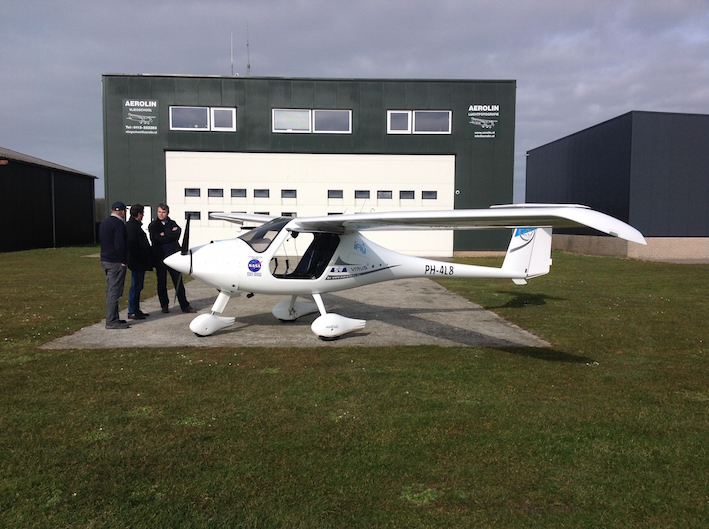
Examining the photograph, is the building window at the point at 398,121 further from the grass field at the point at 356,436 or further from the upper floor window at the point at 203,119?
the grass field at the point at 356,436

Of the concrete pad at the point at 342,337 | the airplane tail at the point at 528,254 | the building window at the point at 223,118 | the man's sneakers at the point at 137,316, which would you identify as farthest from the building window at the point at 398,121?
the man's sneakers at the point at 137,316

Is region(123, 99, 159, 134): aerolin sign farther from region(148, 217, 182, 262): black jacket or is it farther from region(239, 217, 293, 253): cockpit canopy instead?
region(239, 217, 293, 253): cockpit canopy

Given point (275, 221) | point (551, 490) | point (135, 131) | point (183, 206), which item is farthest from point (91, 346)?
point (135, 131)

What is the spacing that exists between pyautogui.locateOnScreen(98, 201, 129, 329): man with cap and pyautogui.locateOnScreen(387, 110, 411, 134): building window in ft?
59.7

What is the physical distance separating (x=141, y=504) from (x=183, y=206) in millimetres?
22617

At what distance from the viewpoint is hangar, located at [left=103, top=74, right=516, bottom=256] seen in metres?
24.0

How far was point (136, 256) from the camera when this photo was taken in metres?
9.25

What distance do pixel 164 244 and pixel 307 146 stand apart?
1579 cm

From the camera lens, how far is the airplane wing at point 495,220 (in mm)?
4436

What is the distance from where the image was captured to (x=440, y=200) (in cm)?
2480

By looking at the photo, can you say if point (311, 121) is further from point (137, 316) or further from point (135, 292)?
point (137, 316)

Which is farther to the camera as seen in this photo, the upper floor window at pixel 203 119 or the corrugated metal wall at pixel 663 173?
the corrugated metal wall at pixel 663 173

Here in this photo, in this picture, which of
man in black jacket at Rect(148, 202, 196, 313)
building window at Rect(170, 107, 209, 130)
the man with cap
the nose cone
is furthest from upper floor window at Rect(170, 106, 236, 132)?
the nose cone

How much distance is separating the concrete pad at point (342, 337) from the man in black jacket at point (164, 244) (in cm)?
38
